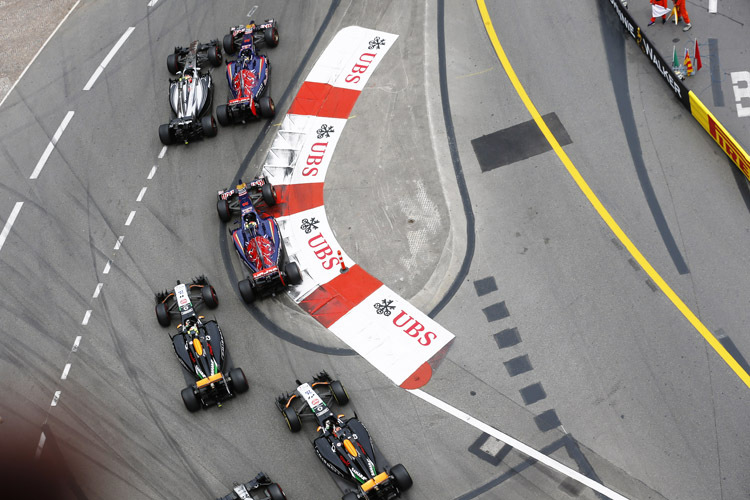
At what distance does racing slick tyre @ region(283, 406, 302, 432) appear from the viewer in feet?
65.7

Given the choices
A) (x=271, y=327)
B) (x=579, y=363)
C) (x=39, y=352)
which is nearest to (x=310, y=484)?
(x=271, y=327)

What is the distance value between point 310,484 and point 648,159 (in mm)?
12362

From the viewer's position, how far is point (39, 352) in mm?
22766

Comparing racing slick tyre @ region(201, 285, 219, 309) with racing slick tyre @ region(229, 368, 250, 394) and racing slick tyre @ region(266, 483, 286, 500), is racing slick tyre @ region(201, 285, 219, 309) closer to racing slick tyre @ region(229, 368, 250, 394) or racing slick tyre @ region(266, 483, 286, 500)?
racing slick tyre @ region(229, 368, 250, 394)

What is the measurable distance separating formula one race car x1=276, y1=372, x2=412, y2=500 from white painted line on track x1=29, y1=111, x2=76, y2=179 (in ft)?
37.6

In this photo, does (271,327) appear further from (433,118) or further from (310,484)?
(433,118)

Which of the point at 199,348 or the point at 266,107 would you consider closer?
the point at 199,348

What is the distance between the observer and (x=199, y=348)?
69.8 ft

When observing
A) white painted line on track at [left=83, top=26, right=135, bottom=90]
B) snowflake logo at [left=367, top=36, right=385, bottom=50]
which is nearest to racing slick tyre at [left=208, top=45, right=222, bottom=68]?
white painted line on track at [left=83, top=26, right=135, bottom=90]

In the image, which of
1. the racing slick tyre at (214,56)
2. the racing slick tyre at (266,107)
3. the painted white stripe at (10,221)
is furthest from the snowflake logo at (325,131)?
the painted white stripe at (10,221)

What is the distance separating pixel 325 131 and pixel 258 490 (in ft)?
36.0

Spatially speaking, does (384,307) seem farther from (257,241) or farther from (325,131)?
(325,131)

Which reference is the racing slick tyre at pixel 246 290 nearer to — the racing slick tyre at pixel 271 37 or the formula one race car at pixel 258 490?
the formula one race car at pixel 258 490

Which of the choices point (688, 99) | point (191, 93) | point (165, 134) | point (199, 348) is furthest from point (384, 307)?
point (688, 99)
